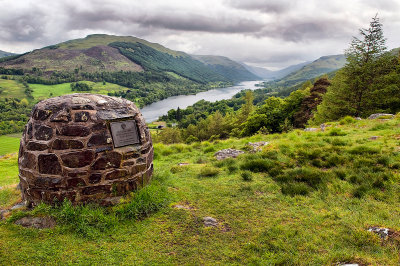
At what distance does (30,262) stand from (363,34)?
24.1 metres

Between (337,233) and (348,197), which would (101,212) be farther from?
(348,197)

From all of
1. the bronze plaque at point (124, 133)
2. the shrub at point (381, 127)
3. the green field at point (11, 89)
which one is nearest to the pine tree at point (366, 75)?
the shrub at point (381, 127)

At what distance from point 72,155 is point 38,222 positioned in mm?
1562

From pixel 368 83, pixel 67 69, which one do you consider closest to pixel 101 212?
pixel 368 83

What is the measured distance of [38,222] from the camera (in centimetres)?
467

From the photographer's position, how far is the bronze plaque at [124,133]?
213 inches

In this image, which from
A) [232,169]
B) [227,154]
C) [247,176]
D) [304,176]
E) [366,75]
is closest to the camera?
[304,176]

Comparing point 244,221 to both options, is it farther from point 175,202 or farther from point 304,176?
point 304,176

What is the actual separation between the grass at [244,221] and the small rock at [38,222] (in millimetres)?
128

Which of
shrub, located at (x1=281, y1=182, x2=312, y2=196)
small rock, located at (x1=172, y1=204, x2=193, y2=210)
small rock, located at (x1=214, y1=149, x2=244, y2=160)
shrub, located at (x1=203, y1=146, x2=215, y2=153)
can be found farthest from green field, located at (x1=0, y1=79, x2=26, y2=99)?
shrub, located at (x1=281, y1=182, x2=312, y2=196)

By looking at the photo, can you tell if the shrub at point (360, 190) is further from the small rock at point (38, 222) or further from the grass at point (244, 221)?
the small rock at point (38, 222)

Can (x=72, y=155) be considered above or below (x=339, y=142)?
above

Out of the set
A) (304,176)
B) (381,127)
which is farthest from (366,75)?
(304,176)

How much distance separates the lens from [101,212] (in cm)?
487
